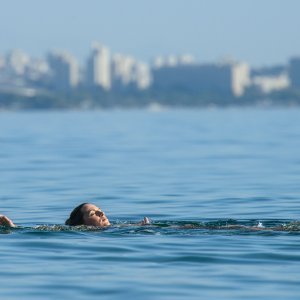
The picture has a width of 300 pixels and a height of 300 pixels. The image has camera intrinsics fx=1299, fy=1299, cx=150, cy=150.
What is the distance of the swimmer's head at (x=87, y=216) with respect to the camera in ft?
58.1

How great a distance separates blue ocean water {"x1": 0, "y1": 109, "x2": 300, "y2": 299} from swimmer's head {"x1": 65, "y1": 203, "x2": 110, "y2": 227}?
5.4 inches

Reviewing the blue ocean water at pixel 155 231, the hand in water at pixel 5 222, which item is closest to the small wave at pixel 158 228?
the blue ocean water at pixel 155 231

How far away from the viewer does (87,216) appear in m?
17.8

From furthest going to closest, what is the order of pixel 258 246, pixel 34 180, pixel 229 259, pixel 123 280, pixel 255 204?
1. pixel 34 180
2. pixel 255 204
3. pixel 258 246
4. pixel 229 259
5. pixel 123 280

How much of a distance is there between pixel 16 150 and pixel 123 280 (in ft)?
111

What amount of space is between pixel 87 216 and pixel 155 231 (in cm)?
97

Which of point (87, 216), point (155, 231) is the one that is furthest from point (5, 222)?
point (155, 231)

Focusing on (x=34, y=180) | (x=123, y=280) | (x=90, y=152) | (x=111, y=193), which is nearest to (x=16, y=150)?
(x=90, y=152)

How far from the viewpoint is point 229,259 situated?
15.3m

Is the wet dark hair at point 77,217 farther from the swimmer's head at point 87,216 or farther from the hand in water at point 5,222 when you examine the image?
the hand in water at point 5,222

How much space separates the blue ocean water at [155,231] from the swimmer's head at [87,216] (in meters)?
0.14

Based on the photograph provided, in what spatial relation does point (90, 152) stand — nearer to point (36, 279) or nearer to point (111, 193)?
point (111, 193)

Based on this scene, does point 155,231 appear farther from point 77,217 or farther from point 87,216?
point 77,217

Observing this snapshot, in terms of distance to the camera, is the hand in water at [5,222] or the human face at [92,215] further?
the human face at [92,215]
